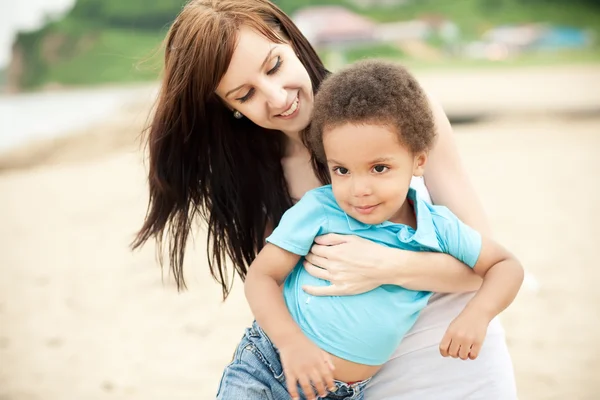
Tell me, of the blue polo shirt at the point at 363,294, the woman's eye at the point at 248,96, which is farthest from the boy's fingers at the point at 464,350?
the woman's eye at the point at 248,96

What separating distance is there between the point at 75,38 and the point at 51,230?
13.9m

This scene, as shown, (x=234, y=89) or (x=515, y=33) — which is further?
(x=515, y=33)

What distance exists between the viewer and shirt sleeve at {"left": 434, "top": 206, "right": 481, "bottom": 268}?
6.34 ft

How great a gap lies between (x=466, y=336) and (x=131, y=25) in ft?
69.2

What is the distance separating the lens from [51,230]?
8.57m

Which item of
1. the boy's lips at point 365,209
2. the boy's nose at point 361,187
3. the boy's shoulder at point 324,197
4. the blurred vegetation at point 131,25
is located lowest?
the blurred vegetation at point 131,25

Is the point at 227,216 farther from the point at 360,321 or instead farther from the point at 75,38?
the point at 75,38

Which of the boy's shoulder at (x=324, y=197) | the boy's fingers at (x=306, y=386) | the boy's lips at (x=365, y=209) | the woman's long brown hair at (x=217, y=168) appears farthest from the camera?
the woman's long brown hair at (x=217, y=168)

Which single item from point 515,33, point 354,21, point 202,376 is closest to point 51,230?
point 202,376

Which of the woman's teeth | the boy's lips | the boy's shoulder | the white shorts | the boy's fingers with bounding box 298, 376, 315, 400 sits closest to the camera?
the boy's fingers with bounding box 298, 376, 315, 400

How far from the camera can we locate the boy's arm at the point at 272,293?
6.05 feet

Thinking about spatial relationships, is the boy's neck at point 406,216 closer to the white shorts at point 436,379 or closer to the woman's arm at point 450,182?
the woman's arm at point 450,182

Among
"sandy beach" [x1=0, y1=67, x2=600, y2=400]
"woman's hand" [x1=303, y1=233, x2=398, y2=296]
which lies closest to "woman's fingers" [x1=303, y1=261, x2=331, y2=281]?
"woman's hand" [x1=303, y1=233, x2=398, y2=296]

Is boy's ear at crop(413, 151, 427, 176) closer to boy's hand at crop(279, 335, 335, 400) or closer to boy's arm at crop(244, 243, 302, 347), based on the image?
boy's arm at crop(244, 243, 302, 347)
